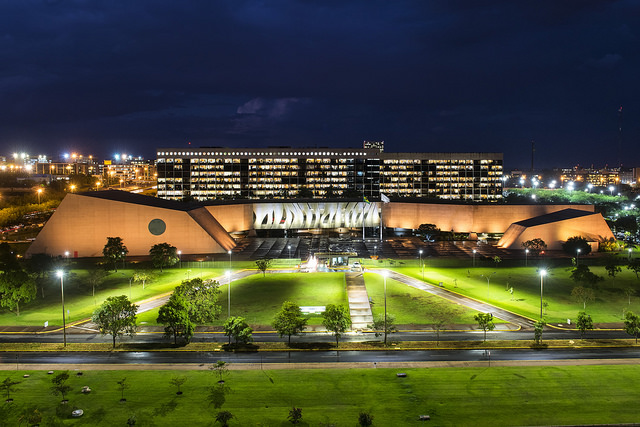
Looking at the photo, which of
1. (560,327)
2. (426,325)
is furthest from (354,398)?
(560,327)

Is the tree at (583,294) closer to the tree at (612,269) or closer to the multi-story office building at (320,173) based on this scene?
the tree at (612,269)

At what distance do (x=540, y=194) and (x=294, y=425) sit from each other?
148366mm

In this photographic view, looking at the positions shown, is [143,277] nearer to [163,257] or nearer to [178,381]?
[163,257]

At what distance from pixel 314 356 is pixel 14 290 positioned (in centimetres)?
3266

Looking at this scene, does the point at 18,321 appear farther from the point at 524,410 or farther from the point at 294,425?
the point at 524,410

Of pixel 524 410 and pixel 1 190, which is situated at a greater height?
pixel 1 190

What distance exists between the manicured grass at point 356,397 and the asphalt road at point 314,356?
2.02 metres

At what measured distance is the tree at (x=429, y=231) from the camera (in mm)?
93812

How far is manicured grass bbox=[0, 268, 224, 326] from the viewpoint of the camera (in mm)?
43737

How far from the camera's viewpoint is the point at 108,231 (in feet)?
241

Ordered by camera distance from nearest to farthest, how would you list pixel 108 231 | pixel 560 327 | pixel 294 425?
1. pixel 294 425
2. pixel 560 327
3. pixel 108 231

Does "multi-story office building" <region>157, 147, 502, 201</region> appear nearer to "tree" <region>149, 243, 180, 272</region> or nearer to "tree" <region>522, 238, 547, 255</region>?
"tree" <region>522, 238, 547, 255</region>

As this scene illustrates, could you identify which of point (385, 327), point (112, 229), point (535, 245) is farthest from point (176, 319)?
point (535, 245)

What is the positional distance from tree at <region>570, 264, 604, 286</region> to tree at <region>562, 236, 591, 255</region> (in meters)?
22.0
